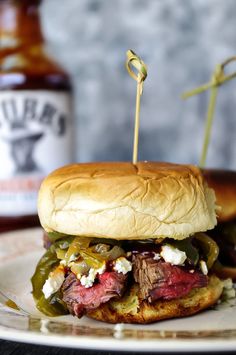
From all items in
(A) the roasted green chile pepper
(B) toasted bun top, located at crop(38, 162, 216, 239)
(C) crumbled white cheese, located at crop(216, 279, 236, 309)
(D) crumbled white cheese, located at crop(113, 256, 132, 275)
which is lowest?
(C) crumbled white cheese, located at crop(216, 279, 236, 309)

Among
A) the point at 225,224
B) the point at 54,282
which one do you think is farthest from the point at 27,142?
the point at 54,282

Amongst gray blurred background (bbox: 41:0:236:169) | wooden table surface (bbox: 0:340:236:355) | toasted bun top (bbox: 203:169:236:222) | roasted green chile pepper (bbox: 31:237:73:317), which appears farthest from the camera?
gray blurred background (bbox: 41:0:236:169)

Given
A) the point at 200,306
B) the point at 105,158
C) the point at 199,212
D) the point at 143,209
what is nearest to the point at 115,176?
the point at 143,209

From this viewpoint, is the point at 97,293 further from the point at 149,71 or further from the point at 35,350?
the point at 149,71

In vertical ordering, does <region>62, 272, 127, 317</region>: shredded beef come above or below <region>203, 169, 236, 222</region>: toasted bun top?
below

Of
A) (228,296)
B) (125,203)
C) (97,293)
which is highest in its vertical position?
(125,203)

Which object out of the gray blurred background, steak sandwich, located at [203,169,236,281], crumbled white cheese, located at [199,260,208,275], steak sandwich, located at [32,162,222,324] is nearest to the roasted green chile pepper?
steak sandwich, located at [32,162,222,324]

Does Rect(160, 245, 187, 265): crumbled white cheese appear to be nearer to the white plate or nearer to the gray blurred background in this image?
the white plate
